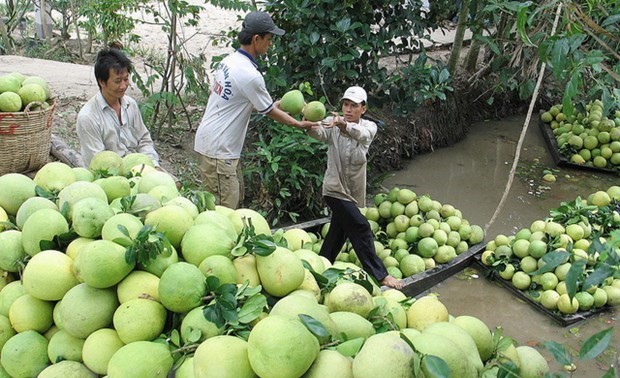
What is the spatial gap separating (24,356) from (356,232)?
250 centimetres

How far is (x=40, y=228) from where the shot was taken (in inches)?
69.8

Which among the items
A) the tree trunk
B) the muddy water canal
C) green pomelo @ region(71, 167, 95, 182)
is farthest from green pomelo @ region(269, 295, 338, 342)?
the tree trunk

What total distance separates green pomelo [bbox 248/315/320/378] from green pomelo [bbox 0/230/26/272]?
973mm

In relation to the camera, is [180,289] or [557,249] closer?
[180,289]

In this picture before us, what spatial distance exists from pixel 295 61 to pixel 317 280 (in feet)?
12.4

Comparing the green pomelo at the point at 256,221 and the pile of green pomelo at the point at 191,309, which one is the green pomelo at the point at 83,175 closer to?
the pile of green pomelo at the point at 191,309

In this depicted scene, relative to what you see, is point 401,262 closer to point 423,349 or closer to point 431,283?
point 431,283

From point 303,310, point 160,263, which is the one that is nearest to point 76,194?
point 160,263

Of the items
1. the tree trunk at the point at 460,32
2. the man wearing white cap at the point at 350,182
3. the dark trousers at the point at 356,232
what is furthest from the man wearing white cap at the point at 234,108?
the tree trunk at the point at 460,32

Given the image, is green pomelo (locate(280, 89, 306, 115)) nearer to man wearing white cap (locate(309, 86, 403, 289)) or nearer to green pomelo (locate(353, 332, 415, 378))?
man wearing white cap (locate(309, 86, 403, 289))

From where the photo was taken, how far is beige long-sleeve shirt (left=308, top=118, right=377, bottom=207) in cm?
369

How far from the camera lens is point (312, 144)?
4.90 meters

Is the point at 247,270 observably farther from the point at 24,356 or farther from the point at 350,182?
the point at 350,182

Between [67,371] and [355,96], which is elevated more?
[355,96]
